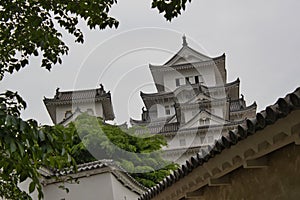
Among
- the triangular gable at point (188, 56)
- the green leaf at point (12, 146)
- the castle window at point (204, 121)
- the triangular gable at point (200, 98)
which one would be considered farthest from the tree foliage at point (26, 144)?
the triangular gable at point (188, 56)

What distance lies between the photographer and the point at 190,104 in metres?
24.5

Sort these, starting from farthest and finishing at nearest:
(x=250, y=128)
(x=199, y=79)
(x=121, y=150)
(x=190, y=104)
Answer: (x=199, y=79) → (x=190, y=104) → (x=121, y=150) → (x=250, y=128)

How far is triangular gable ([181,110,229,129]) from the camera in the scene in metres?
23.0

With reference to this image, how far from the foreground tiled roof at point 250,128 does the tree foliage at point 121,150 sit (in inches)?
391

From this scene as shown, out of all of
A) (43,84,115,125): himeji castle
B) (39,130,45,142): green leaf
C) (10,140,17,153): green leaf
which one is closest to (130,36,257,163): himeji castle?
(43,84,115,125): himeji castle

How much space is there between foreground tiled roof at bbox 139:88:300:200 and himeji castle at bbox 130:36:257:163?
17.0 meters

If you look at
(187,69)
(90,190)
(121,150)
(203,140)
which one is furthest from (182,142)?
(90,190)

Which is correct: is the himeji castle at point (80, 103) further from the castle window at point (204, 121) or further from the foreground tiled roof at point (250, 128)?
the foreground tiled roof at point (250, 128)

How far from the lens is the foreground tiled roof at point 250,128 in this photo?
8.46ft

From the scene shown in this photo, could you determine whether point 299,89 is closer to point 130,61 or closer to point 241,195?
point 241,195

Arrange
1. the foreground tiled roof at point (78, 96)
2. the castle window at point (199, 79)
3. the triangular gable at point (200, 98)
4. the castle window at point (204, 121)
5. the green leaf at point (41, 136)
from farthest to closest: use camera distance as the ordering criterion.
Answer: the castle window at point (199, 79) < the foreground tiled roof at point (78, 96) < the triangular gable at point (200, 98) < the castle window at point (204, 121) < the green leaf at point (41, 136)

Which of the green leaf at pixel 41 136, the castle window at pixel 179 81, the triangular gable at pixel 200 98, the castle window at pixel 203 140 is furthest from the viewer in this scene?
the castle window at pixel 179 81

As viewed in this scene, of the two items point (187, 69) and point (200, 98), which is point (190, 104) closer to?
point (200, 98)

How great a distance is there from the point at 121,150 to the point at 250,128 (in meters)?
12.2
